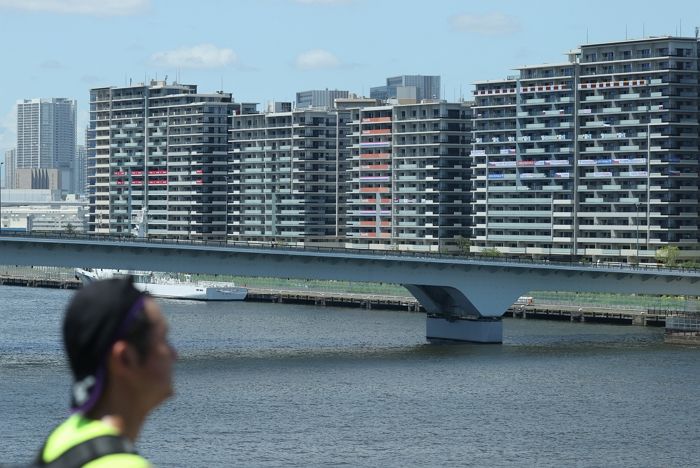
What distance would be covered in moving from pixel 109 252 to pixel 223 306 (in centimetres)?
4326

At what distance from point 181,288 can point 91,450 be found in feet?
392

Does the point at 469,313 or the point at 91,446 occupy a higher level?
the point at 91,446

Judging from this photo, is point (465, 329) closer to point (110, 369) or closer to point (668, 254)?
point (668, 254)

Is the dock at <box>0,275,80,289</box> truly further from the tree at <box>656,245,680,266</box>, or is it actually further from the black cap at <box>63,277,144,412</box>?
the black cap at <box>63,277,144,412</box>

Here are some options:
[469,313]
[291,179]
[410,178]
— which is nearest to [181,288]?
[410,178]

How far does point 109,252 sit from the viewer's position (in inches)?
2650

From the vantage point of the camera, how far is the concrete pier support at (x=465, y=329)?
236ft

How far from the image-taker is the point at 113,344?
3291 mm

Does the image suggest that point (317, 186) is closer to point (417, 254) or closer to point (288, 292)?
point (288, 292)

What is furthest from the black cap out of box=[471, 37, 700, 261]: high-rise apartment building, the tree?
box=[471, 37, 700, 261]: high-rise apartment building

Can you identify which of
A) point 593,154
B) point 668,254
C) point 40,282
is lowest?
A: point 40,282

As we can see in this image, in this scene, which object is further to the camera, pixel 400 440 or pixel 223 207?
pixel 223 207

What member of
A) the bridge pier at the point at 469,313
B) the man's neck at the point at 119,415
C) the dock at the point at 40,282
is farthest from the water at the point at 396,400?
the dock at the point at 40,282

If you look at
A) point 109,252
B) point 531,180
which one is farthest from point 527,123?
point 109,252
